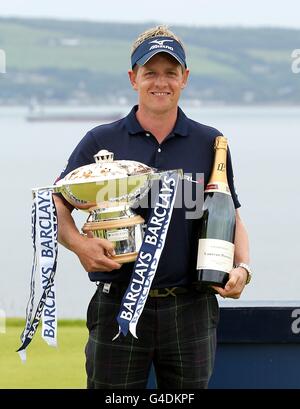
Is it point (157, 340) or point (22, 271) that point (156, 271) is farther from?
point (22, 271)

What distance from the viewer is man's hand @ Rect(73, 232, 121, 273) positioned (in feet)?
10.6

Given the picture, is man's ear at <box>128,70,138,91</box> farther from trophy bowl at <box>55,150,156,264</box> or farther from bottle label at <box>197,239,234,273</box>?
bottle label at <box>197,239,234,273</box>

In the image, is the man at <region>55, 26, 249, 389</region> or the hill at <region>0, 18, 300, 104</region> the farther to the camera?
the hill at <region>0, 18, 300, 104</region>

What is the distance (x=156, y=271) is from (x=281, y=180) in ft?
92.6

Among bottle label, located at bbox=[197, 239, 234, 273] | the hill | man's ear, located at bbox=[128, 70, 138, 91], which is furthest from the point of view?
the hill

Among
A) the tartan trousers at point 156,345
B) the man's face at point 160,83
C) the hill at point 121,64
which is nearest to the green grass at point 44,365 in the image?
the tartan trousers at point 156,345

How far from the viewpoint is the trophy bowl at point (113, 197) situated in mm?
3227

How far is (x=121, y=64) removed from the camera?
79.8 m

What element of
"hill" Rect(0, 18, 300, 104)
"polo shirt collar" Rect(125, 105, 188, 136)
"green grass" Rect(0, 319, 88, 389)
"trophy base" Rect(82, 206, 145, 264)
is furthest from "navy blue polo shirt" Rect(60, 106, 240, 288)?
"hill" Rect(0, 18, 300, 104)

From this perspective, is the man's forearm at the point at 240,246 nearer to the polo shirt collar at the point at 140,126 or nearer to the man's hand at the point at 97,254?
the polo shirt collar at the point at 140,126

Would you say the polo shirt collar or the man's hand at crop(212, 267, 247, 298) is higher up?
the polo shirt collar

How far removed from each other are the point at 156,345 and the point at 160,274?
0.21 m

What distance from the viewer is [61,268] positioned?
13359 mm
